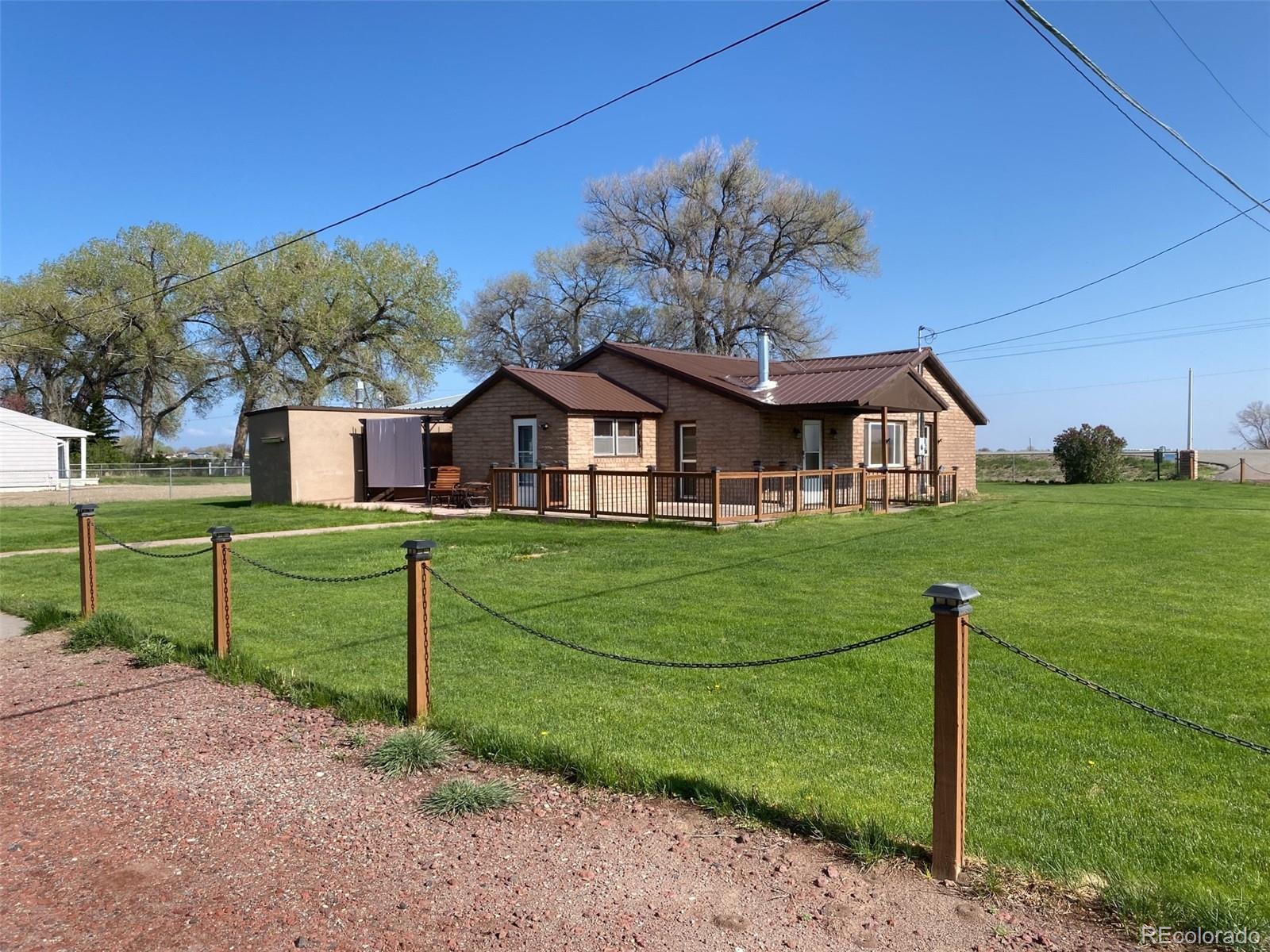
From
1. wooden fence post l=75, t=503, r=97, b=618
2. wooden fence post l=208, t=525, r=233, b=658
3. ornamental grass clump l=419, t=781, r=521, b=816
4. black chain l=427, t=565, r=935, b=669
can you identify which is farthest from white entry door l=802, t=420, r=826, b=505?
ornamental grass clump l=419, t=781, r=521, b=816

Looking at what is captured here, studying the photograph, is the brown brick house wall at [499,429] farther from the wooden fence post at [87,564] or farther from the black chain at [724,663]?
the black chain at [724,663]

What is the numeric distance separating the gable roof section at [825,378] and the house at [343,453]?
5.88 meters

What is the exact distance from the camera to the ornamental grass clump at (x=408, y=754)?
497cm

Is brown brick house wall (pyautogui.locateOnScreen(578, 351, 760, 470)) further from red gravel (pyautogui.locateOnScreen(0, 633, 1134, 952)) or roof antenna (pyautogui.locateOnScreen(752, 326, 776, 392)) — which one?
red gravel (pyautogui.locateOnScreen(0, 633, 1134, 952))

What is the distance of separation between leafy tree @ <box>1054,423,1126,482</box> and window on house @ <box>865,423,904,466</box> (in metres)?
14.8

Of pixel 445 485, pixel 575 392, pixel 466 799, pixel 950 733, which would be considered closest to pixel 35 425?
pixel 445 485

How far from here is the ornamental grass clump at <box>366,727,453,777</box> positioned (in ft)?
16.3

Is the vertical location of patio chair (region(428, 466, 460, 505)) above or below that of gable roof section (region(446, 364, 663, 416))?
below

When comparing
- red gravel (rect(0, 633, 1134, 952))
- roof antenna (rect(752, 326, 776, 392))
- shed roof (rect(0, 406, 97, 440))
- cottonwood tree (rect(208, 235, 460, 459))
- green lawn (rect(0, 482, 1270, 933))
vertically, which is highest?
cottonwood tree (rect(208, 235, 460, 459))

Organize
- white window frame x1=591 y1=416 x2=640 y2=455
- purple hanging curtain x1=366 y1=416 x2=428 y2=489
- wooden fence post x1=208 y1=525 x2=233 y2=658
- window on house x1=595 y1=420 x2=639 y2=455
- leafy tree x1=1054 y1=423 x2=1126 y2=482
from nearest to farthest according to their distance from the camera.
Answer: wooden fence post x1=208 y1=525 x2=233 y2=658 → white window frame x1=591 y1=416 x2=640 y2=455 → window on house x1=595 y1=420 x2=639 y2=455 → purple hanging curtain x1=366 y1=416 x2=428 y2=489 → leafy tree x1=1054 y1=423 x2=1126 y2=482

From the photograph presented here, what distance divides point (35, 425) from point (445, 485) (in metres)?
31.0

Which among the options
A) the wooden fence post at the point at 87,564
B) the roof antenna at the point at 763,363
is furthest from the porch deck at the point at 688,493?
the wooden fence post at the point at 87,564

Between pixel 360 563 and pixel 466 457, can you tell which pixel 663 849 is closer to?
pixel 360 563

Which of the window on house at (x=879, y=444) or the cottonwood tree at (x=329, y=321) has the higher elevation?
the cottonwood tree at (x=329, y=321)
